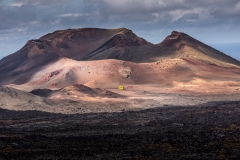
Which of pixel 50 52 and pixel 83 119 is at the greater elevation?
pixel 50 52

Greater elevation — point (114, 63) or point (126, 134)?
point (114, 63)

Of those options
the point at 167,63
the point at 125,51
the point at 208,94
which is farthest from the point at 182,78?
the point at 125,51

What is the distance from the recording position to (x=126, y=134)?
23.7 m

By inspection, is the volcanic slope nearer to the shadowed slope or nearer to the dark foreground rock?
the shadowed slope

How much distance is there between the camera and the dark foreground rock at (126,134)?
59.2 feet

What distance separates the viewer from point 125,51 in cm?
7744

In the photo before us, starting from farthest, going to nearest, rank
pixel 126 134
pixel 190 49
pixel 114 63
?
pixel 190 49, pixel 114 63, pixel 126 134

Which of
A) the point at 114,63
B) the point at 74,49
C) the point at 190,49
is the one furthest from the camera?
the point at 74,49

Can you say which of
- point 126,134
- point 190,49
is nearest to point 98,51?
point 190,49

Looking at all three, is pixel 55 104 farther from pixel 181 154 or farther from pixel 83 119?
pixel 181 154

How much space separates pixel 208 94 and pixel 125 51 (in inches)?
1207

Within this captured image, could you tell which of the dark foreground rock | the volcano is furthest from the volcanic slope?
the dark foreground rock

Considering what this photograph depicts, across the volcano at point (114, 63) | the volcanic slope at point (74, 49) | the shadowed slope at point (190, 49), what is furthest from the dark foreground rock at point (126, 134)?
the volcanic slope at point (74, 49)

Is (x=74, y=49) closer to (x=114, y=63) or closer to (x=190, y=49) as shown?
(x=190, y=49)
